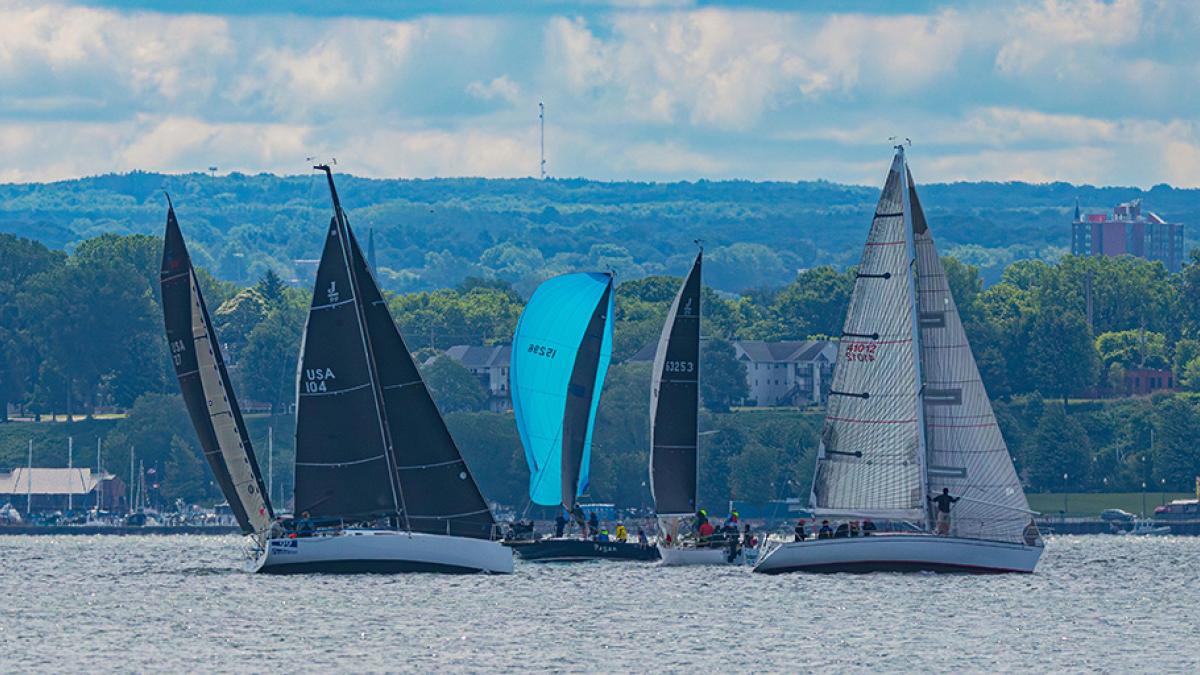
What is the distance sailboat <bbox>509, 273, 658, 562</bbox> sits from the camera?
306ft

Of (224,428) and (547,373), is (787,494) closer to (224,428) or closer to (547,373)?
(547,373)

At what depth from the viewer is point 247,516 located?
270 feet

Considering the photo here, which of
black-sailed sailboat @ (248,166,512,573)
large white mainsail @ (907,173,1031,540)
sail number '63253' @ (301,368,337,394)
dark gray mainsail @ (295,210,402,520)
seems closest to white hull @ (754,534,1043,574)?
large white mainsail @ (907,173,1031,540)

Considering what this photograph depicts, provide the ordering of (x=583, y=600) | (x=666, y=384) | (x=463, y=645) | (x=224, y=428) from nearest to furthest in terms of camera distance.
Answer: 1. (x=463, y=645)
2. (x=583, y=600)
3. (x=224, y=428)
4. (x=666, y=384)

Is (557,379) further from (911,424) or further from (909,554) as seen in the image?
(909,554)

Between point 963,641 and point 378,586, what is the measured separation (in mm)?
18367

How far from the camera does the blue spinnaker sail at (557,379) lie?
93375 millimetres

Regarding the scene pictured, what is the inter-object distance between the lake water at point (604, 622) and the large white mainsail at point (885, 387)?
2401 mm

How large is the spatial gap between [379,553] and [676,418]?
Result: 15.2m

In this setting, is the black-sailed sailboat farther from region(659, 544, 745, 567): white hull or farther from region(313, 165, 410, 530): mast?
region(659, 544, 745, 567): white hull

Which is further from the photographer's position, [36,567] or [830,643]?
[36,567]

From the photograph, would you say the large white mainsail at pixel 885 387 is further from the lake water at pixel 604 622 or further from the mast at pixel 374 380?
the mast at pixel 374 380

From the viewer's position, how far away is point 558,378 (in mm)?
93500

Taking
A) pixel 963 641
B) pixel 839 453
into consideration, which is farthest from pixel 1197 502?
pixel 963 641
